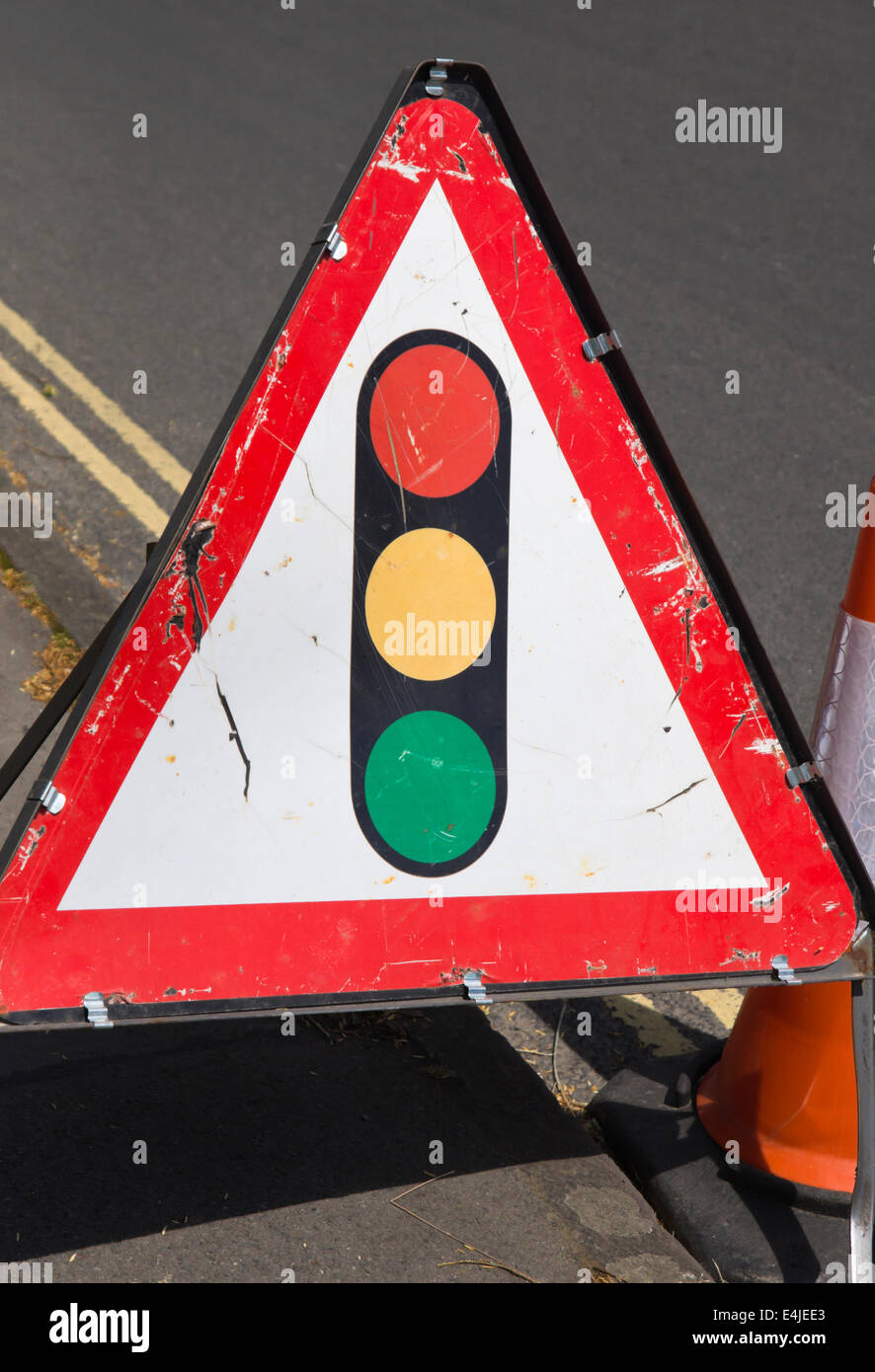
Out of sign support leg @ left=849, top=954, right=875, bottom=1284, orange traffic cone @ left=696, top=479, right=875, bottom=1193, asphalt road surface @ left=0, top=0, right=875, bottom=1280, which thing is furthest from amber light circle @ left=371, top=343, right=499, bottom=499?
Result: asphalt road surface @ left=0, top=0, right=875, bottom=1280

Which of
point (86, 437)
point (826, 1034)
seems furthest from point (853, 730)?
point (86, 437)

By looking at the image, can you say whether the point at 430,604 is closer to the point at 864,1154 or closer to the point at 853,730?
the point at 853,730

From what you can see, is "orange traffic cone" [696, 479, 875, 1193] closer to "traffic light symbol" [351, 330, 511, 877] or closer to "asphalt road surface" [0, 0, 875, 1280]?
"asphalt road surface" [0, 0, 875, 1280]

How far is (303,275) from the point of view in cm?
195

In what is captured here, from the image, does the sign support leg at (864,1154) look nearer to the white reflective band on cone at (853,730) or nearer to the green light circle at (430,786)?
the white reflective band on cone at (853,730)

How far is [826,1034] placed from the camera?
263cm

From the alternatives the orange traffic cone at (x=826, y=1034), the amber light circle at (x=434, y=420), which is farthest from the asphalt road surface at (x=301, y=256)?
the amber light circle at (x=434, y=420)

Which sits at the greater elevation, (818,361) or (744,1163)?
(818,361)

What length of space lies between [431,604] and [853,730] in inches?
38.9

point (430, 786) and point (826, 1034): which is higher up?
point (430, 786)

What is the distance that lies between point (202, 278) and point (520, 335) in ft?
16.7

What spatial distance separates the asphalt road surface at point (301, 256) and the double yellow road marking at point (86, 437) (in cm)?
2
